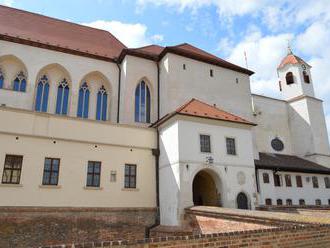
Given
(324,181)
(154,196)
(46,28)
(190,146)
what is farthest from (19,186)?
(324,181)

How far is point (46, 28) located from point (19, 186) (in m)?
16.2

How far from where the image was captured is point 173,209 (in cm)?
1709

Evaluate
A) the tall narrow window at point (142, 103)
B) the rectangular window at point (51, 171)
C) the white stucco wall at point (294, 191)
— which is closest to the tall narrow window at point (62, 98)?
the tall narrow window at point (142, 103)

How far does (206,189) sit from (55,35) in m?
18.4

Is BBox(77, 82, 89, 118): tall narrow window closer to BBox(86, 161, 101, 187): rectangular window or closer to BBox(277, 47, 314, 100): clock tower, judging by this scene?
BBox(86, 161, 101, 187): rectangular window

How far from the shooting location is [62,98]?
23.2 metres

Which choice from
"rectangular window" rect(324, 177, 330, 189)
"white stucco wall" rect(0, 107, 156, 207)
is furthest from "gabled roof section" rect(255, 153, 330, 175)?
"white stucco wall" rect(0, 107, 156, 207)

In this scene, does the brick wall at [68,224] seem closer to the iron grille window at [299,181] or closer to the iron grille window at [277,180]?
the iron grille window at [277,180]

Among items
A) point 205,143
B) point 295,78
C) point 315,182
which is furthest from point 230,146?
point 295,78

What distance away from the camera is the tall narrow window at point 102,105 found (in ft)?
79.2

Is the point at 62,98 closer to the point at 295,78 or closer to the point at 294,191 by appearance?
the point at 294,191

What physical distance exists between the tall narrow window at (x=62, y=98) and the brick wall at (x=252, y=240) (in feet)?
64.7

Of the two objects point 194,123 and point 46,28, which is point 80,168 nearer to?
point 194,123

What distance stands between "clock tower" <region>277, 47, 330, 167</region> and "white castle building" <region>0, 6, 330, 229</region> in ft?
1.11
